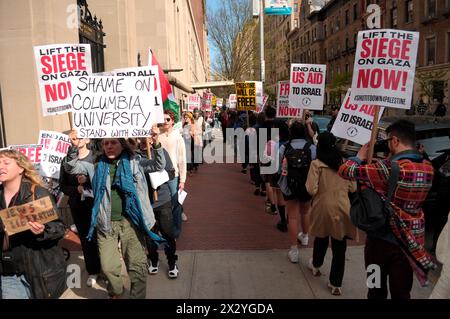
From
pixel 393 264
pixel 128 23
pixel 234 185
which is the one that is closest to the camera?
pixel 393 264

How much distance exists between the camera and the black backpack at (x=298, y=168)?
4.99 meters

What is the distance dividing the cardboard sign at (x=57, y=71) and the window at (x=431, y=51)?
3554cm

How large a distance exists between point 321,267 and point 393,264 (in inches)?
70.6

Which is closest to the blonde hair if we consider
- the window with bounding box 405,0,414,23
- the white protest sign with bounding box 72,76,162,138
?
the white protest sign with bounding box 72,76,162,138

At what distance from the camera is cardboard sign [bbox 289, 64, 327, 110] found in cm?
719

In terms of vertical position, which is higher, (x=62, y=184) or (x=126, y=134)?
(x=126, y=134)

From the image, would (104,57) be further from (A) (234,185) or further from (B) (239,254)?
(B) (239,254)

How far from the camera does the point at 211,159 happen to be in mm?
15133

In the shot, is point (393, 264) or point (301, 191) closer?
point (393, 264)

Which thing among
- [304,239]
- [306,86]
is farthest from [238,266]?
[306,86]

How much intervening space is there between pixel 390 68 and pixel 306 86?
10.7ft

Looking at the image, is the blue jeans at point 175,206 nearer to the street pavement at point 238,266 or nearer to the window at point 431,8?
the street pavement at point 238,266

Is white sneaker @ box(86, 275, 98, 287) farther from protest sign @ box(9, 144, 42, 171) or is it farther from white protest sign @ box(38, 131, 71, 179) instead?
protest sign @ box(9, 144, 42, 171)
